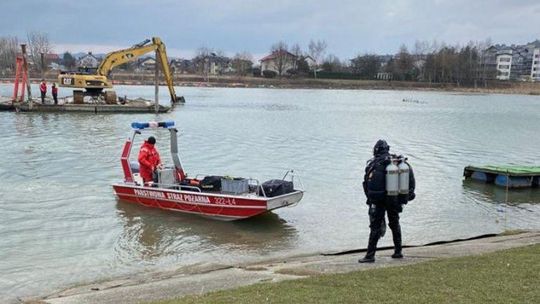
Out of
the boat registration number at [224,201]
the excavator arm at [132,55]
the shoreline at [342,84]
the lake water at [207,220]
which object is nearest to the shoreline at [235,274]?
the lake water at [207,220]

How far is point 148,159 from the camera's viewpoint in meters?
15.8

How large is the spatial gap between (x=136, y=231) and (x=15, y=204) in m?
4.97

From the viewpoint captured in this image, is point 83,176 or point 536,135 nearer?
point 83,176

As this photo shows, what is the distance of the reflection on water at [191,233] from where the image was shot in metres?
12.8

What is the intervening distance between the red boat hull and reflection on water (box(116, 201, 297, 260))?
22 cm

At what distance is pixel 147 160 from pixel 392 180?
8.88 metres

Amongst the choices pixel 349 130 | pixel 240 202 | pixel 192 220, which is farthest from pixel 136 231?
pixel 349 130

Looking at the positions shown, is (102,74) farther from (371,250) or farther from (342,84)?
(342,84)

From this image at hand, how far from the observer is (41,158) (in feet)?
81.9

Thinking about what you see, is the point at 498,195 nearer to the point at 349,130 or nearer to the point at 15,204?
the point at 15,204

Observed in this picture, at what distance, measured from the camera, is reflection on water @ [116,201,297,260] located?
12.8 m

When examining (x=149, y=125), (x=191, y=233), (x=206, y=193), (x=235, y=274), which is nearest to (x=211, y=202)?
(x=206, y=193)

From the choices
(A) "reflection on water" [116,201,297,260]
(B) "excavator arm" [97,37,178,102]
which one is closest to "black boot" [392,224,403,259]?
Result: (A) "reflection on water" [116,201,297,260]

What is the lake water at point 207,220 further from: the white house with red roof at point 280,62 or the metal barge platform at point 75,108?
the white house with red roof at point 280,62
